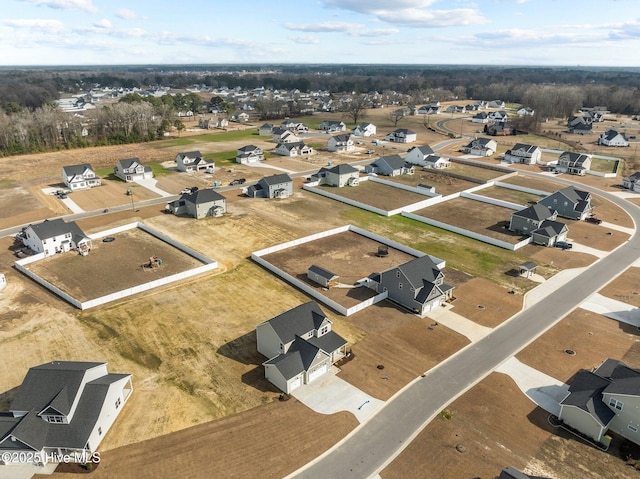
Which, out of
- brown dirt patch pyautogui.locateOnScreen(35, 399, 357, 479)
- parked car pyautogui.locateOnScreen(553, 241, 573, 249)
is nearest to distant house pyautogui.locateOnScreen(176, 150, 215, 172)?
parked car pyautogui.locateOnScreen(553, 241, 573, 249)

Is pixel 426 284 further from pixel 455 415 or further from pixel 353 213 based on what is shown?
pixel 353 213

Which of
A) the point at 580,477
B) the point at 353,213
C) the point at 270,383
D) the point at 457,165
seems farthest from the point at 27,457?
the point at 457,165

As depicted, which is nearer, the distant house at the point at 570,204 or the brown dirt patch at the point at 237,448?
the brown dirt patch at the point at 237,448

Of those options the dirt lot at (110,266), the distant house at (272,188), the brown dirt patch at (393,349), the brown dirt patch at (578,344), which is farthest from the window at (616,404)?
the distant house at (272,188)

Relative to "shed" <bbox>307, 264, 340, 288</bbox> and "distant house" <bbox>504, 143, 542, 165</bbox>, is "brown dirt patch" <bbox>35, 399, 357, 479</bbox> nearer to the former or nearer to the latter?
"shed" <bbox>307, 264, 340, 288</bbox>

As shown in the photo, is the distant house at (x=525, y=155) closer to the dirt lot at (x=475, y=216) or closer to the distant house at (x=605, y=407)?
the dirt lot at (x=475, y=216)
